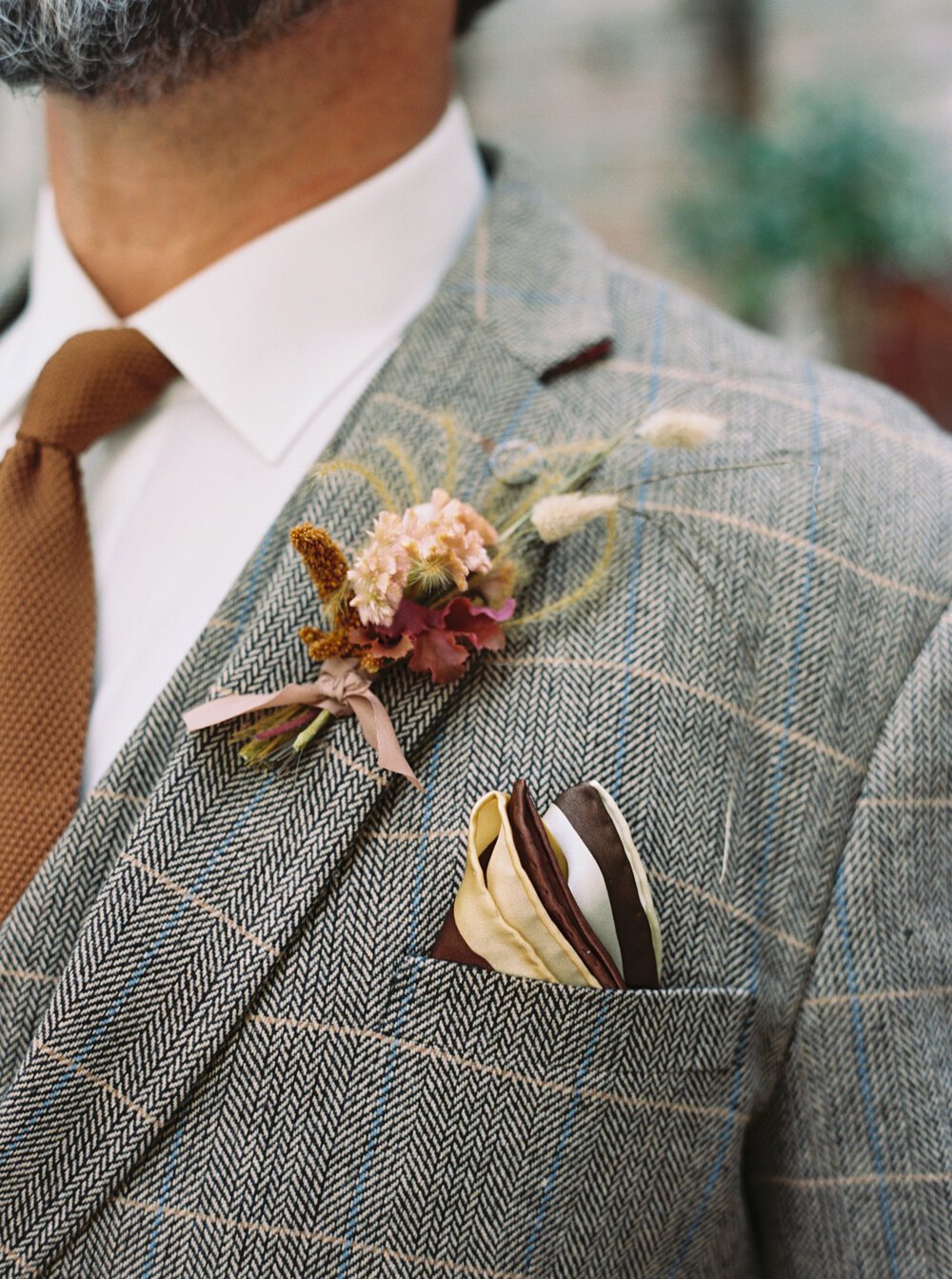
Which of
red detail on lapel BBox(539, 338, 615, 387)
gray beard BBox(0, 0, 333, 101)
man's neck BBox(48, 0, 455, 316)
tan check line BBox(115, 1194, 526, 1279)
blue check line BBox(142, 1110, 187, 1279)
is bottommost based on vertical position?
tan check line BBox(115, 1194, 526, 1279)

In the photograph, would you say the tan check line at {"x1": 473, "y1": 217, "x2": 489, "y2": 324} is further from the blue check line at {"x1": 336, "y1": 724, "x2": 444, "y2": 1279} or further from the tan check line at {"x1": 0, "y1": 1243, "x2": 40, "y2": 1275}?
the tan check line at {"x1": 0, "y1": 1243, "x2": 40, "y2": 1275}

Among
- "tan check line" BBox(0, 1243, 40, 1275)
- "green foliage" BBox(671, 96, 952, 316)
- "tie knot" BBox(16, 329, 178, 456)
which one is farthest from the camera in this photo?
"green foliage" BBox(671, 96, 952, 316)

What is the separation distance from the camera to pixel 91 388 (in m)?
0.88

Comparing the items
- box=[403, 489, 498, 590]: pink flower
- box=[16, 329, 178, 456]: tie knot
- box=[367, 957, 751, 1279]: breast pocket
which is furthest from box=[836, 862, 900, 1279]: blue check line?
box=[16, 329, 178, 456]: tie knot

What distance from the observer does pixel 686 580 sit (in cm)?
77

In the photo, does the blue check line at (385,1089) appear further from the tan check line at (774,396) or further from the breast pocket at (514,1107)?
the tan check line at (774,396)

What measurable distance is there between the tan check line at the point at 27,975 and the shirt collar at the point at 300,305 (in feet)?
1.35

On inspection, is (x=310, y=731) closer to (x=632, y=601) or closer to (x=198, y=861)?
(x=198, y=861)

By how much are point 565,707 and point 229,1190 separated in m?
0.37

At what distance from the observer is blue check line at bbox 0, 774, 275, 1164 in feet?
2.15

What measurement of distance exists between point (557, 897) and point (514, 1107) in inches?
5.7

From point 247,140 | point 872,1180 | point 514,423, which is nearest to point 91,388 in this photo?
point 247,140

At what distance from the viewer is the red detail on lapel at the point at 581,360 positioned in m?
0.85

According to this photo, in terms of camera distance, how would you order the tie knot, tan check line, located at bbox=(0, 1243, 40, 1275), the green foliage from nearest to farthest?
tan check line, located at bbox=(0, 1243, 40, 1275)
the tie knot
the green foliage
